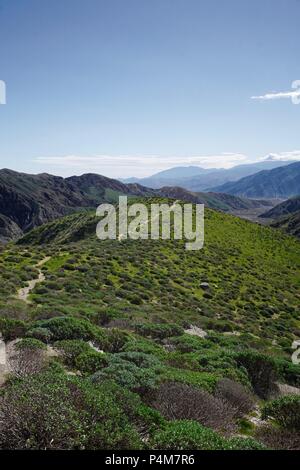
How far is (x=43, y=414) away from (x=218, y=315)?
2591cm

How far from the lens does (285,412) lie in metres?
8.85

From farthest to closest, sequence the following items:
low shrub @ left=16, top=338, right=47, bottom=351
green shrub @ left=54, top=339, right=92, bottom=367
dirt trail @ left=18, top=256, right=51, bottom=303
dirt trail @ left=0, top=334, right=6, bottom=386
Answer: dirt trail @ left=18, top=256, right=51, bottom=303 < green shrub @ left=54, top=339, right=92, bottom=367 < low shrub @ left=16, top=338, right=47, bottom=351 < dirt trail @ left=0, top=334, right=6, bottom=386

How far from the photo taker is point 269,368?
1304 cm

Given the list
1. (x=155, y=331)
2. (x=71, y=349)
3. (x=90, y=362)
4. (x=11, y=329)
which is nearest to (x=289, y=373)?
(x=155, y=331)

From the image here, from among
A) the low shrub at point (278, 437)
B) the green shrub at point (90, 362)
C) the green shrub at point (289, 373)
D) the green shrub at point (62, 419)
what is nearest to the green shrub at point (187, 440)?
the green shrub at point (62, 419)

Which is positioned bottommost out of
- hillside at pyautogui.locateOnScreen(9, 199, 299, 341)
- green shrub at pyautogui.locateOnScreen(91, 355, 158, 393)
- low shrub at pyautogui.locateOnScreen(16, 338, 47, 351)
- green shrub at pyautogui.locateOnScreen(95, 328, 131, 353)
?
hillside at pyautogui.locateOnScreen(9, 199, 299, 341)

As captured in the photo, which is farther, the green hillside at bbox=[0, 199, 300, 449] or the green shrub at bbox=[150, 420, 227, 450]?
the green hillside at bbox=[0, 199, 300, 449]

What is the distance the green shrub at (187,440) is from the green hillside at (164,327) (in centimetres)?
2

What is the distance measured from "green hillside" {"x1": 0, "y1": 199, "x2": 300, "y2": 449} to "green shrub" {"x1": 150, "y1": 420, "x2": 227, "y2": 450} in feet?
0.06

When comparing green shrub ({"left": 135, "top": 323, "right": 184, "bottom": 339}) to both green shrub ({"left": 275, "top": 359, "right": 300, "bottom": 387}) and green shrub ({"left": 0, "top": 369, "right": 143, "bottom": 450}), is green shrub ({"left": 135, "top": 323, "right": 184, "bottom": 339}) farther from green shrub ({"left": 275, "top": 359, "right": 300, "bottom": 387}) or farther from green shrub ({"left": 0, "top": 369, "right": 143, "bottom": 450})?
green shrub ({"left": 0, "top": 369, "right": 143, "bottom": 450})

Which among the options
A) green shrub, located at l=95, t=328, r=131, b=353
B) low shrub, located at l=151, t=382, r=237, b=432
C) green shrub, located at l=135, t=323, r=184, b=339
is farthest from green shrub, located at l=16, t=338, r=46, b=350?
green shrub, located at l=135, t=323, r=184, b=339

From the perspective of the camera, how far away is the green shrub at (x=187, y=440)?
5910 mm

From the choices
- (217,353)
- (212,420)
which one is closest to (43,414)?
(212,420)

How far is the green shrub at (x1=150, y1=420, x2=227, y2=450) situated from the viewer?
591cm
